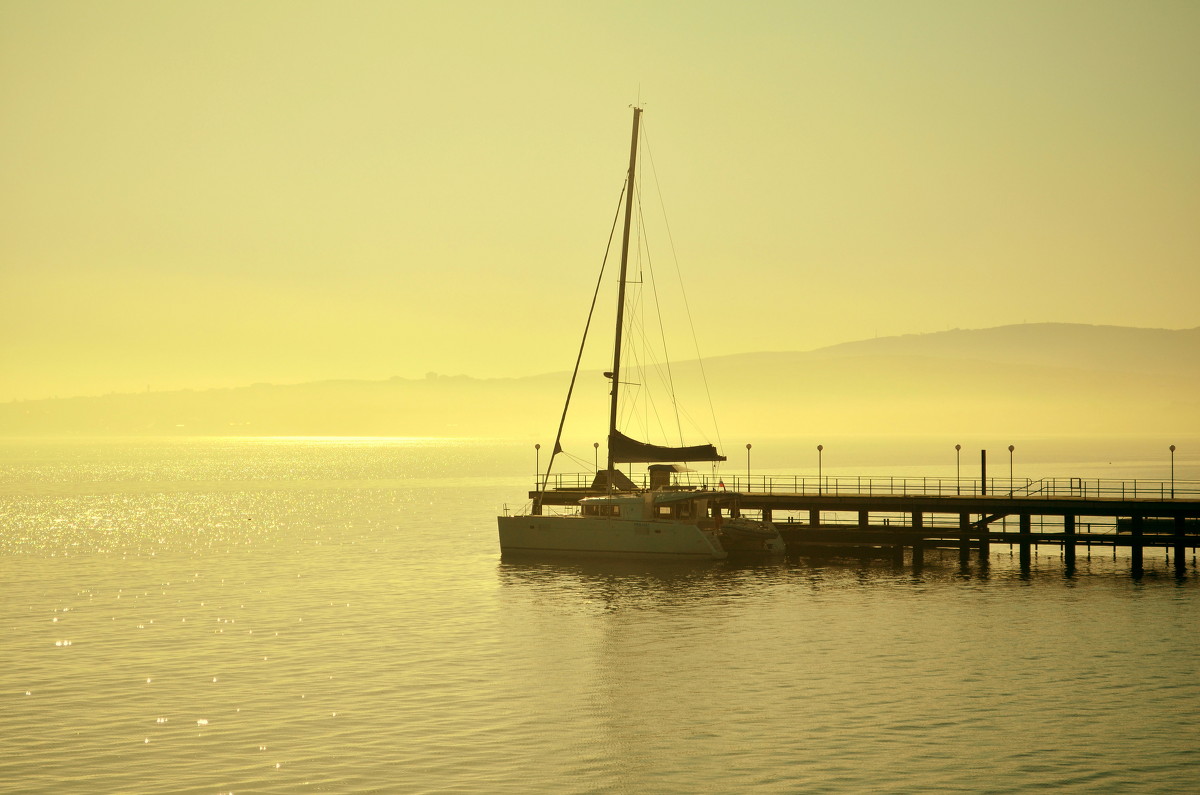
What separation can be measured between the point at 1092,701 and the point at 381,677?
21.0m

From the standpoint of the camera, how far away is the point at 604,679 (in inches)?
1499

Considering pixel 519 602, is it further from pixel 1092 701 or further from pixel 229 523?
pixel 229 523

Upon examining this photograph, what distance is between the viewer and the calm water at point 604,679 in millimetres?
27672

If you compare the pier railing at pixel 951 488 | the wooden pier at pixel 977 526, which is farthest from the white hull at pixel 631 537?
the wooden pier at pixel 977 526

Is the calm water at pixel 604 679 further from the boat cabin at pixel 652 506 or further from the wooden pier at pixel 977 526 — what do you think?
the boat cabin at pixel 652 506

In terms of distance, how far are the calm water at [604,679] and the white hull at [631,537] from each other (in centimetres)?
114

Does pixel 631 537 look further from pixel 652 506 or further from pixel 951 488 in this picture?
pixel 951 488

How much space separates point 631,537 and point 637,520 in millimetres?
973

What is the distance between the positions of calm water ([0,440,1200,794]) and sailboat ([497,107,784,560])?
1.42 metres

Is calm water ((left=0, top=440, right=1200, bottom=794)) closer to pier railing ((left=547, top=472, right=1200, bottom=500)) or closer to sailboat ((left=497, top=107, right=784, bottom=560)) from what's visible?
sailboat ((left=497, top=107, right=784, bottom=560))

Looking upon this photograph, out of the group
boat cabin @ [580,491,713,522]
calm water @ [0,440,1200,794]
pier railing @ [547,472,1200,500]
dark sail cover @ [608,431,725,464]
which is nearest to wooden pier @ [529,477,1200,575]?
pier railing @ [547,472,1200,500]

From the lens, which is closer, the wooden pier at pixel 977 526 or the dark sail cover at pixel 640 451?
the wooden pier at pixel 977 526

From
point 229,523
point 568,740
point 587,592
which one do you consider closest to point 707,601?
point 587,592

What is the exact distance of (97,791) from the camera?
26.0 metres
